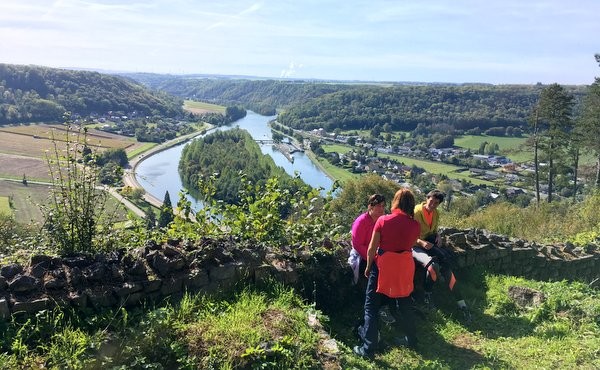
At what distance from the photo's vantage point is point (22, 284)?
3.73m

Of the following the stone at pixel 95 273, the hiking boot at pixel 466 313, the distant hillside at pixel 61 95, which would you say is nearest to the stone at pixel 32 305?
the stone at pixel 95 273

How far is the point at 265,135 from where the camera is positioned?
97312 mm

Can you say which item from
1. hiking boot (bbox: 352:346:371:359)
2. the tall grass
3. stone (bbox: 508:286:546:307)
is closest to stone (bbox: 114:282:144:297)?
hiking boot (bbox: 352:346:371:359)

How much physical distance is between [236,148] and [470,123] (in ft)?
146

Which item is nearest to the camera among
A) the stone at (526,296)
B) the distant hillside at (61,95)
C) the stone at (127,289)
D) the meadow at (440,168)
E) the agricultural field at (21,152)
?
the stone at (127,289)

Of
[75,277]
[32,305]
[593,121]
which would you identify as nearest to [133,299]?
[75,277]

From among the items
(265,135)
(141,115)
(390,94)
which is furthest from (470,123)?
(141,115)

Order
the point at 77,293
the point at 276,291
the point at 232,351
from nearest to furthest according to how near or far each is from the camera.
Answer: the point at 232,351
the point at 77,293
the point at 276,291

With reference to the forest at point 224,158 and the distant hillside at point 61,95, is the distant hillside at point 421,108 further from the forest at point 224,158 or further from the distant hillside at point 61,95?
the distant hillside at point 61,95

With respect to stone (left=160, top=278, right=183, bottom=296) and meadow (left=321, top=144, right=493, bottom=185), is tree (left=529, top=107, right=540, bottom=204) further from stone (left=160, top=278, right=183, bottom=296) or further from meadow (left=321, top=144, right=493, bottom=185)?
stone (left=160, top=278, right=183, bottom=296)

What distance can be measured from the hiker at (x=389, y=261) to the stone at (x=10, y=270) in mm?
3252

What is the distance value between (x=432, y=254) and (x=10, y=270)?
15.4 ft

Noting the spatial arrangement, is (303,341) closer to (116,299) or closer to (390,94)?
(116,299)

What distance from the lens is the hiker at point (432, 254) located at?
5605 millimetres
